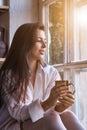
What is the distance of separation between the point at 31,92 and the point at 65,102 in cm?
24

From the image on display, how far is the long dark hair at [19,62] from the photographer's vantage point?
1683mm

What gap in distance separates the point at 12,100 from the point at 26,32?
1.35ft

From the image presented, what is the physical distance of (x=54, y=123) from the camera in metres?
1.48

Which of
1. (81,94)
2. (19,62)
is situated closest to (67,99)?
(19,62)

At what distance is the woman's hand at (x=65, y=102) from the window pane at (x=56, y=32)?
2.15 ft

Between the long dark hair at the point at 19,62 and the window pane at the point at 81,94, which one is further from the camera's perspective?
the window pane at the point at 81,94

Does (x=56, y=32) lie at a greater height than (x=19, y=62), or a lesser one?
greater

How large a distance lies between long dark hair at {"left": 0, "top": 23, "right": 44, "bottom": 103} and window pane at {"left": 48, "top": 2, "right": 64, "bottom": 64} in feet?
1.63

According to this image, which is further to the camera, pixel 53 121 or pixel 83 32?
pixel 83 32

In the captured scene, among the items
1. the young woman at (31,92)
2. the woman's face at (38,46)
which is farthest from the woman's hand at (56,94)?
the woman's face at (38,46)

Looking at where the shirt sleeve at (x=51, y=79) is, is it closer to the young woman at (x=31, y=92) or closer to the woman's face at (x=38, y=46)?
the young woman at (x=31, y=92)

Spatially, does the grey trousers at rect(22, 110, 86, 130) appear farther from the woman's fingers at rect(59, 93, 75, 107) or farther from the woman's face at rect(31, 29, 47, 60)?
the woman's face at rect(31, 29, 47, 60)

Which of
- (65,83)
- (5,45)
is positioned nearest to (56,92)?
(65,83)

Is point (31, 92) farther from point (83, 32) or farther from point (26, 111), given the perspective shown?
point (83, 32)
